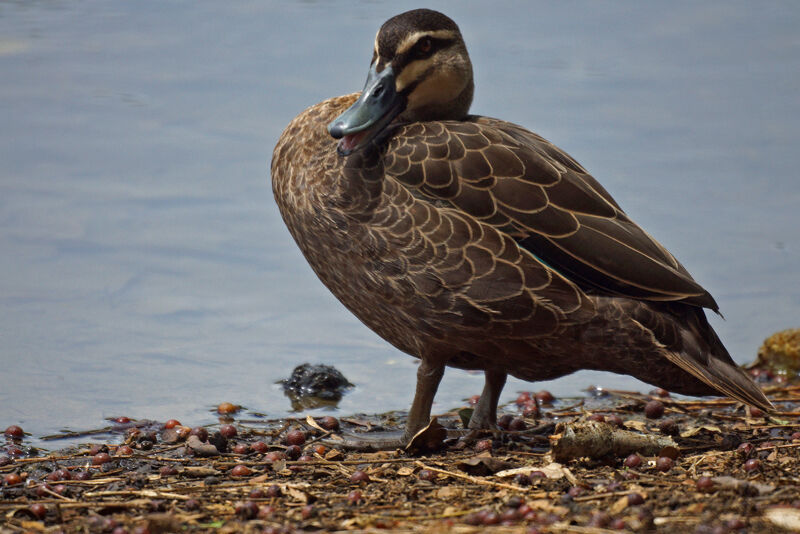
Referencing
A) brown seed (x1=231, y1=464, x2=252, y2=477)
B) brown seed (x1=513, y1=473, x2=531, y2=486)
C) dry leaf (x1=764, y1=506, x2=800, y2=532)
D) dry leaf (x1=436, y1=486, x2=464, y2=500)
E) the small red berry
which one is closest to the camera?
dry leaf (x1=764, y1=506, x2=800, y2=532)

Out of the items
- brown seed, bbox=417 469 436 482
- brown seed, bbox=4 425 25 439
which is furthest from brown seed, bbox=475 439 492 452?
brown seed, bbox=4 425 25 439

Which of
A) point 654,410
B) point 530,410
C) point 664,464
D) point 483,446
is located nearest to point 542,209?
point 483,446

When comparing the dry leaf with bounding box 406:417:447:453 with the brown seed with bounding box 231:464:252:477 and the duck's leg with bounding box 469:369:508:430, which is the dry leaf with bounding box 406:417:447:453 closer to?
the duck's leg with bounding box 469:369:508:430

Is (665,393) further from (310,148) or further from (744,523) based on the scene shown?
(744,523)

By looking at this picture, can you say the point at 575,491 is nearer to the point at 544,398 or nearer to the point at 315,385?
the point at 544,398

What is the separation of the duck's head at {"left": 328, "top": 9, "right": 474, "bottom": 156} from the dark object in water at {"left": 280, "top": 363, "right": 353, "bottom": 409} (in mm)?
1960

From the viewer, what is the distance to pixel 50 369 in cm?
714

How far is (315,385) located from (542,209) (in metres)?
2.32

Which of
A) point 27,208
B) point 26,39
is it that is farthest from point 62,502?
point 26,39

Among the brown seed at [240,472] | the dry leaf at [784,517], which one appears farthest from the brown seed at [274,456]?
the dry leaf at [784,517]

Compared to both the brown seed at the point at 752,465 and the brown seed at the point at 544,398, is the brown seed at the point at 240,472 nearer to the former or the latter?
the brown seed at the point at 752,465

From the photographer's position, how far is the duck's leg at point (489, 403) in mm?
5863

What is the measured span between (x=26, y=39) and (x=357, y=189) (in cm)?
751

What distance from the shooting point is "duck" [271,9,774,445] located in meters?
5.16
